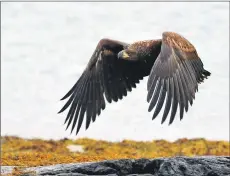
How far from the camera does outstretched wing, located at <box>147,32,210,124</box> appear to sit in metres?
13.4

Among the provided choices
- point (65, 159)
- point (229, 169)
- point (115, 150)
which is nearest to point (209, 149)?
point (115, 150)

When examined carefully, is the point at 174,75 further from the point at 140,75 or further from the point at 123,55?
the point at 140,75

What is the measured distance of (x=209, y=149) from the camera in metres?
34.3

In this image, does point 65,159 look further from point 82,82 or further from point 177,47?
point 177,47

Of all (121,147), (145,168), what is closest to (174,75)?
(145,168)

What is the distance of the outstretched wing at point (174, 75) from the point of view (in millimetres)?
13352

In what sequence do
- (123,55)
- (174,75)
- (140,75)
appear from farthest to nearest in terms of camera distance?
(140,75)
(123,55)
(174,75)

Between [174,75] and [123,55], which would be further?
[123,55]

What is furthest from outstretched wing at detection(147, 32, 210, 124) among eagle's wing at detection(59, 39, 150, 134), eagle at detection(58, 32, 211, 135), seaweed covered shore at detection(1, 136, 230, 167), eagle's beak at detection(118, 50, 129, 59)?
seaweed covered shore at detection(1, 136, 230, 167)

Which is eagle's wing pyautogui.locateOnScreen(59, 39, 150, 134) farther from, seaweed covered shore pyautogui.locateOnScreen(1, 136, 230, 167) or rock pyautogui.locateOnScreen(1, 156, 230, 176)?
seaweed covered shore pyautogui.locateOnScreen(1, 136, 230, 167)

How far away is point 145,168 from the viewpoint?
48.2ft

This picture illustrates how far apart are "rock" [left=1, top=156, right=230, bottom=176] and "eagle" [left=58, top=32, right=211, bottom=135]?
1634mm

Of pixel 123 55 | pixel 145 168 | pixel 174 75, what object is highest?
pixel 123 55

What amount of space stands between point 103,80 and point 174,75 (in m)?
4.26
